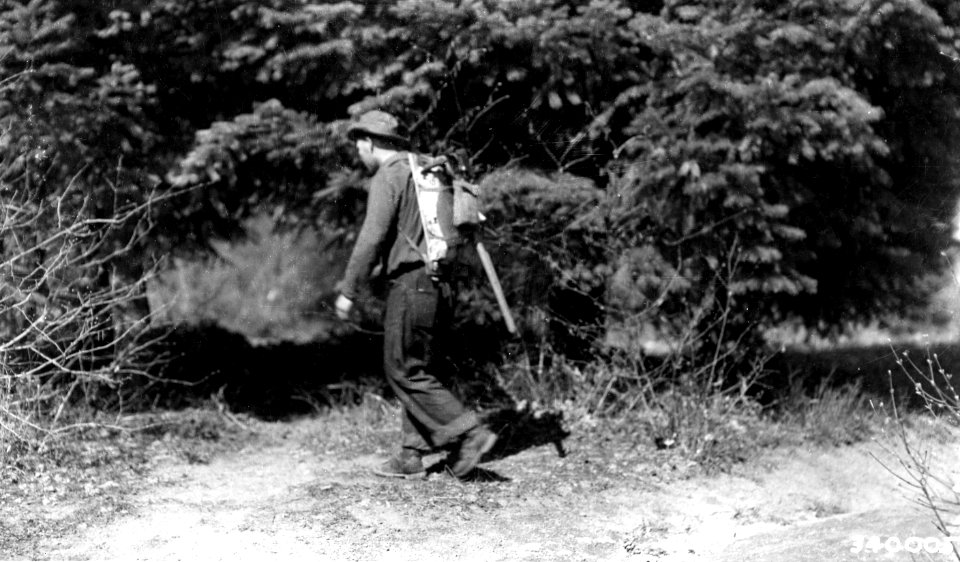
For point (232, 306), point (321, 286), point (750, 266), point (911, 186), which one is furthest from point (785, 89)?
point (232, 306)

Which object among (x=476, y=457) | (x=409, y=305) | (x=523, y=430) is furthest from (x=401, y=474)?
(x=523, y=430)

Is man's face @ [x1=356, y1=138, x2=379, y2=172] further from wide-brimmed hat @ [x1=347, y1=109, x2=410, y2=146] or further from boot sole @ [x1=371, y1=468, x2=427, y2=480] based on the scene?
boot sole @ [x1=371, y1=468, x2=427, y2=480]

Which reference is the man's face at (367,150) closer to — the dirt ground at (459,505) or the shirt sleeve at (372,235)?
the shirt sleeve at (372,235)

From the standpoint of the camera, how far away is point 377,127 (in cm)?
623

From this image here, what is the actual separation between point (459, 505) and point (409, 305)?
112 cm

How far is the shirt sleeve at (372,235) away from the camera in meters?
6.00

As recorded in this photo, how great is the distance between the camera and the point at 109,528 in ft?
17.3

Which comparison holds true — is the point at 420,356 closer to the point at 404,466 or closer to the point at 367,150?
the point at 404,466

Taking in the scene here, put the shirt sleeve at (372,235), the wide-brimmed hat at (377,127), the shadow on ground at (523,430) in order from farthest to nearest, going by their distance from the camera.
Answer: the shadow on ground at (523,430) → the wide-brimmed hat at (377,127) → the shirt sleeve at (372,235)

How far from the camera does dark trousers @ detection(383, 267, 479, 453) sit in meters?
6.06

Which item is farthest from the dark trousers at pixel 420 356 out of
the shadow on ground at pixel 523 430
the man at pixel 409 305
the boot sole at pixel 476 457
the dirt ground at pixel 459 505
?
the shadow on ground at pixel 523 430

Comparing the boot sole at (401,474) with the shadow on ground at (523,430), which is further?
the shadow on ground at (523,430)

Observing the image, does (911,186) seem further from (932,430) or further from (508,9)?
(508,9)

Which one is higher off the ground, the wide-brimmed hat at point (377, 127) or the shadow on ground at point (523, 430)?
the wide-brimmed hat at point (377, 127)
